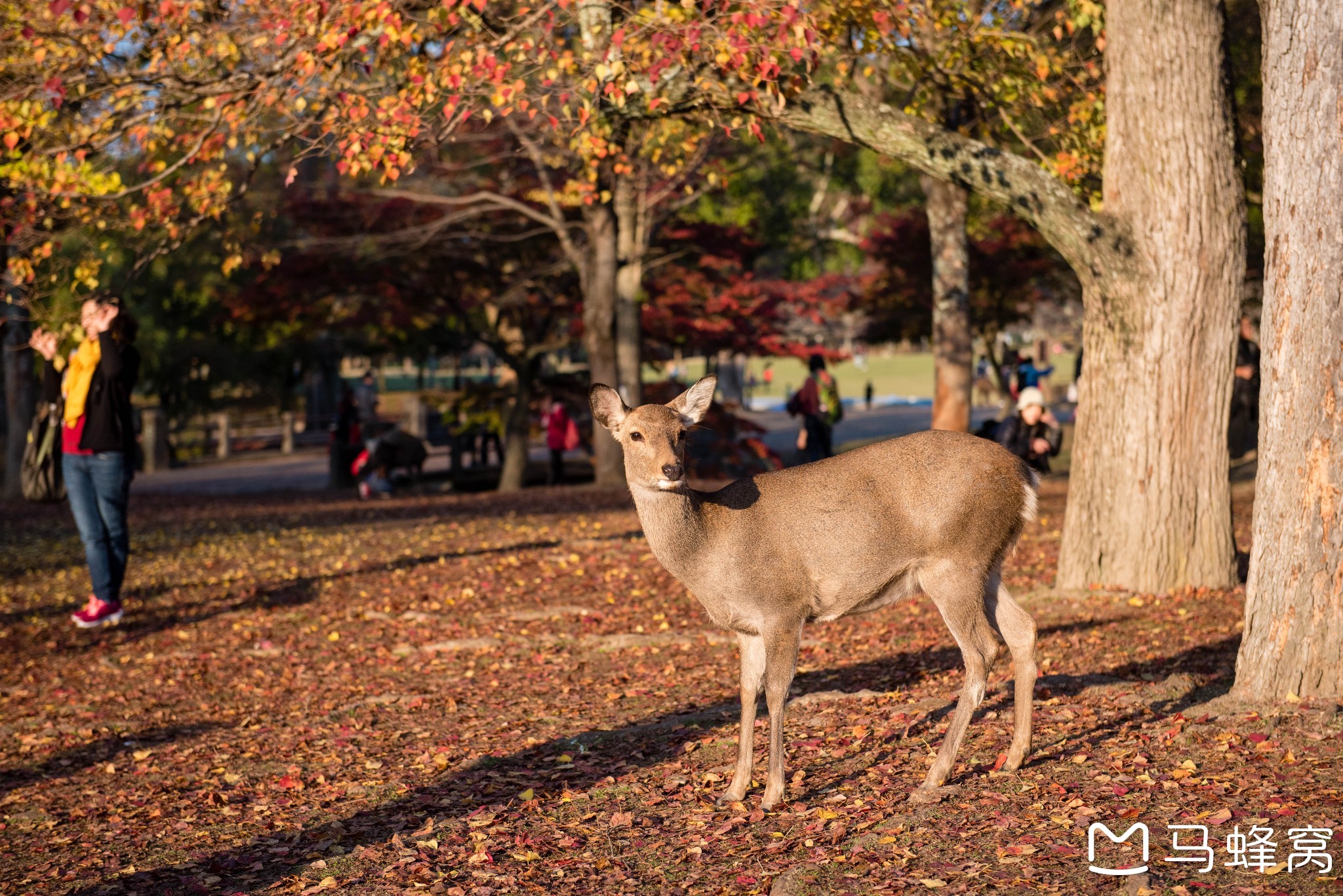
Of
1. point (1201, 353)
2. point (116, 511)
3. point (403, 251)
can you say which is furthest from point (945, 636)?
point (403, 251)

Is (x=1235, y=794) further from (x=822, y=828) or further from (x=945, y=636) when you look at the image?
(x=945, y=636)

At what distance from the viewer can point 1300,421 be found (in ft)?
20.7

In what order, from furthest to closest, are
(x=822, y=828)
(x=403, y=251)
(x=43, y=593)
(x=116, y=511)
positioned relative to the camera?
(x=403, y=251) → (x=43, y=593) → (x=116, y=511) → (x=822, y=828)

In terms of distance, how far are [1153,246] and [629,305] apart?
1259cm

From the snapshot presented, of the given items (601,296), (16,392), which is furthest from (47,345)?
(16,392)

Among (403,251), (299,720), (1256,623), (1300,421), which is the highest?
(403,251)

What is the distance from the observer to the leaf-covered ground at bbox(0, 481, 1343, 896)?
5176 mm

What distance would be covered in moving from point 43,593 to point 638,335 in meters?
10.6

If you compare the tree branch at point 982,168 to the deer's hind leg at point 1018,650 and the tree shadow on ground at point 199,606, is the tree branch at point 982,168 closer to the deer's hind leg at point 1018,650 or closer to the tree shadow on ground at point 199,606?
the deer's hind leg at point 1018,650

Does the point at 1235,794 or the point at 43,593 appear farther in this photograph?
the point at 43,593

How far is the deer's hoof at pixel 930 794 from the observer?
5637 mm

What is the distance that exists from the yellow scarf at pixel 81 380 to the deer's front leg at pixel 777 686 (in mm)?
6621

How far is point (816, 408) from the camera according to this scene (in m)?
18.3

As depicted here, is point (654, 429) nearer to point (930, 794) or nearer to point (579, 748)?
point (930, 794)
